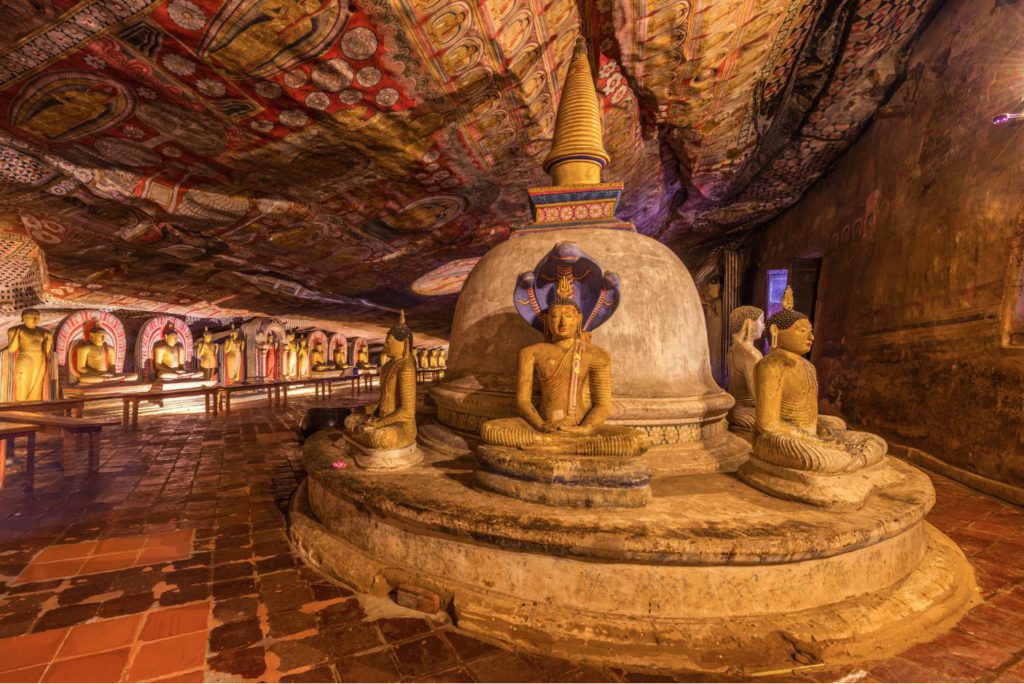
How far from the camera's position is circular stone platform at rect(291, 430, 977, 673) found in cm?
228

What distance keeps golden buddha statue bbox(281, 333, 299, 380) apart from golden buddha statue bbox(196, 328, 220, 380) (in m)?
2.35

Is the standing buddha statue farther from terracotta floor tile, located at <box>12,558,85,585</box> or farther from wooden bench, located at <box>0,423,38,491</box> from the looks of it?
wooden bench, located at <box>0,423,38,491</box>

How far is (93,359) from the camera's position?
30.2ft

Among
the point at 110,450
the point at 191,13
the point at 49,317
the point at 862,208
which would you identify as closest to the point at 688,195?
the point at 862,208

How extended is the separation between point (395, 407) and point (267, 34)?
Answer: 14.0 feet

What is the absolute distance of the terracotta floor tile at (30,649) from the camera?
2180 mm

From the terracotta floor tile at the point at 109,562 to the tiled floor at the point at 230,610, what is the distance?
0.5 inches

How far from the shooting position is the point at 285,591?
2.85 meters

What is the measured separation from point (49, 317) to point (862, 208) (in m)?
16.3

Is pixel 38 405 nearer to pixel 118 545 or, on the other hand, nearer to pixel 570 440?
pixel 118 545

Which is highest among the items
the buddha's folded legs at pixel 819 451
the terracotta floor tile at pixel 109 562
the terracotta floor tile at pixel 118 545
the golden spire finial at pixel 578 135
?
the golden spire finial at pixel 578 135

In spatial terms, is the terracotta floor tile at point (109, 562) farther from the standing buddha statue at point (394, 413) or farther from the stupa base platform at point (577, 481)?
the stupa base platform at point (577, 481)

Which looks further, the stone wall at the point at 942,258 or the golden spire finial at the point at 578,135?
the stone wall at the point at 942,258

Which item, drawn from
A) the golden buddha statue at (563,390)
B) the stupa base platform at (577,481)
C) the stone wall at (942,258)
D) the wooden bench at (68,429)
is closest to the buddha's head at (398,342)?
the golden buddha statue at (563,390)
